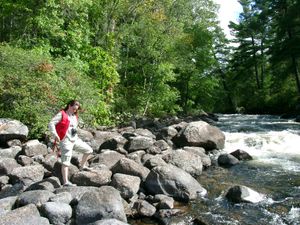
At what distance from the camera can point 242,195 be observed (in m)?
9.13

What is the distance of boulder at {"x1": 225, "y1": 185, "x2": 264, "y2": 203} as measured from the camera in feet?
29.8

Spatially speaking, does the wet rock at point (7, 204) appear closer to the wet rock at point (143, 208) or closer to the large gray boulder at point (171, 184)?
the wet rock at point (143, 208)

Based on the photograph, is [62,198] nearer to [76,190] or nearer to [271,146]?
[76,190]

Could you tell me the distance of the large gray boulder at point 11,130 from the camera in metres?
12.6

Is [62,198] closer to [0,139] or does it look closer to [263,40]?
[0,139]

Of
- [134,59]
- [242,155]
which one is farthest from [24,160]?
[134,59]

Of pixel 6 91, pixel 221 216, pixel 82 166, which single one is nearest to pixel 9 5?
pixel 6 91

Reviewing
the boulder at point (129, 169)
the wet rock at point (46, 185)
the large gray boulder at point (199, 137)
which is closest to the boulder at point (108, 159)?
the boulder at point (129, 169)

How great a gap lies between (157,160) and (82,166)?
2369 mm

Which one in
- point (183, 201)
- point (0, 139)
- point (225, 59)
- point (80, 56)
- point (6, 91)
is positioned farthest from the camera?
point (225, 59)

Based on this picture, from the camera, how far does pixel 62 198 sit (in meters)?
7.89

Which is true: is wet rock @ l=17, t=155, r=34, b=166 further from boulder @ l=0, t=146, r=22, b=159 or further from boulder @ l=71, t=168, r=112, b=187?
boulder @ l=71, t=168, r=112, b=187

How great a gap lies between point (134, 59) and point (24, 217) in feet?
67.9

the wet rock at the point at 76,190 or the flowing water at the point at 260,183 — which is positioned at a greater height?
the wet rock at the point at 76,190
